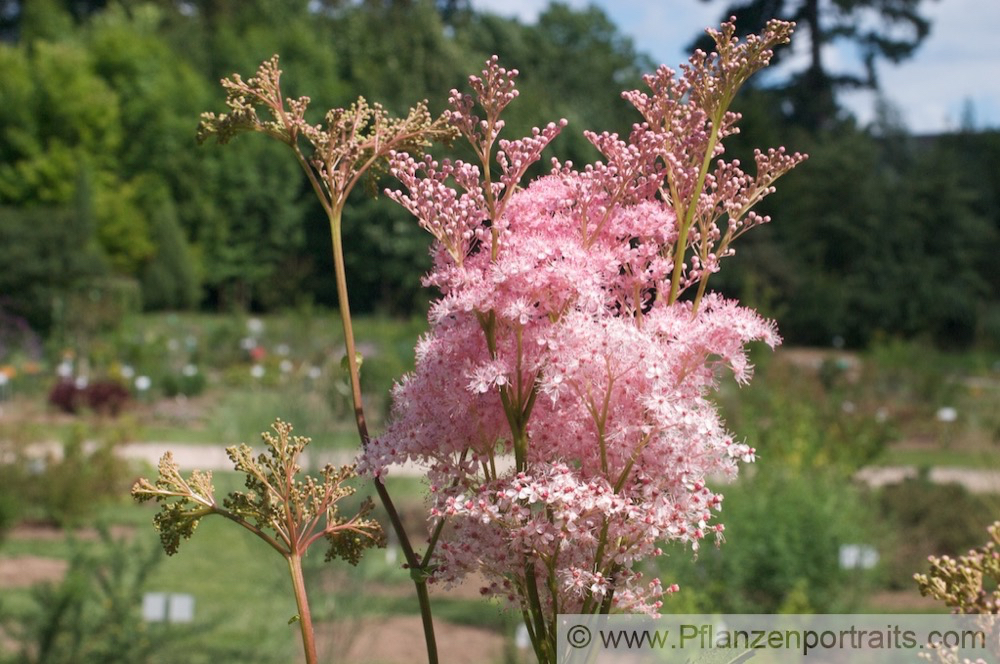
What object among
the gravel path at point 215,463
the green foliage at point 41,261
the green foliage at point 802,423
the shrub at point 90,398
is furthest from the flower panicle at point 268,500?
the green foliage at point 41,261

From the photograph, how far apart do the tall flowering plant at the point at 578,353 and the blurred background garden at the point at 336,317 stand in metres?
2.87

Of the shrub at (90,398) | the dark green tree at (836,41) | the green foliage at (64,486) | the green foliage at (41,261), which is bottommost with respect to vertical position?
the green foliage at (64,486)

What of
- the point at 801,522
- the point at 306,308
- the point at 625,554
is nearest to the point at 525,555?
the point at 625,554

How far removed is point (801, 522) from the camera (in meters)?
4.63

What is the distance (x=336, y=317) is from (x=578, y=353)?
1189cm

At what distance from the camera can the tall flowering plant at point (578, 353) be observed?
0.82m

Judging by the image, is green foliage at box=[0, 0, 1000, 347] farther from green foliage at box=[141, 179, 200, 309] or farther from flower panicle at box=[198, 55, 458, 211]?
flower panicle at box=[198, 55, 458, 211]

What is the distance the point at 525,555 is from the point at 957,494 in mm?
6052

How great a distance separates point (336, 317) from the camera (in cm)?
1252

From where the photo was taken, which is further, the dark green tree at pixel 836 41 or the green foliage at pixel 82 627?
the dark green tree at pixel 836 41

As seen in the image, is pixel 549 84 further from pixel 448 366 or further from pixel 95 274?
pixel 448 366

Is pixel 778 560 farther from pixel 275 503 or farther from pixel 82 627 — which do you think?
pixel 275 503

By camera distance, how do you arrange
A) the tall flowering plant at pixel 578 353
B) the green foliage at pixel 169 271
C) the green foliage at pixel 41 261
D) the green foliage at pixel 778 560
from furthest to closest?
1. the green foliage at pixel 169 271
2. the green foliage at pixel 41 261
3. the green foliage at pixel 778 560
4. the tall flowering plant at pixel 578 353

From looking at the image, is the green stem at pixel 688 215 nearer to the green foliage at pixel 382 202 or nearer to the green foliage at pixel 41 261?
the green foliage at pixel 41 261
